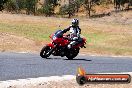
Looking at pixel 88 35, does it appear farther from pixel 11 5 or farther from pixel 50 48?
pixel 11 5

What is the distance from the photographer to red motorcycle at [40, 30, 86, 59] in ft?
66.0

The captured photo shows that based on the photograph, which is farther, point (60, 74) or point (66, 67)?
point (66, 67)

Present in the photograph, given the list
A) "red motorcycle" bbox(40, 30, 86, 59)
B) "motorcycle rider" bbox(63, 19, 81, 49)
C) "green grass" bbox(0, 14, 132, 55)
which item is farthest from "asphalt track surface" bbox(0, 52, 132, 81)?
"green grass" bbox(0, 14, 132, 55)

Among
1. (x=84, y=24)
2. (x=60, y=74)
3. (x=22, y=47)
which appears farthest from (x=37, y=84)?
(x=84, y=24)

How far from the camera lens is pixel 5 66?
52.3 ft

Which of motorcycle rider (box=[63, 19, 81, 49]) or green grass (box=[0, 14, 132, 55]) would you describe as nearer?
motorcycle rider (box=[63, 19, 81, 49])

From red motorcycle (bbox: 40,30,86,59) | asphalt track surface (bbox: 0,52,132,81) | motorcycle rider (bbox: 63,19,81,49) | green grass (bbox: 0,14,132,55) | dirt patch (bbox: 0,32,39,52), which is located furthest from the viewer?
green grass (bbox: 0,14,132,55)

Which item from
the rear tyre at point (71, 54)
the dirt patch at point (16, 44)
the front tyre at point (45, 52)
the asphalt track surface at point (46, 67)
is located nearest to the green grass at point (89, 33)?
the dirt patch at point (16, 44)

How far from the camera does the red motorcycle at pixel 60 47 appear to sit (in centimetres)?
2011

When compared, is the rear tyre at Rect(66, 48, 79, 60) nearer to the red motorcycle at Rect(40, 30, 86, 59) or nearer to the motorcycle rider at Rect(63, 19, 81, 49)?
the red motorcycle at Rect(40, 30, 86, 59)

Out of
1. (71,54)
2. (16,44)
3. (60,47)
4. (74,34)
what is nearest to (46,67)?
(60,47)

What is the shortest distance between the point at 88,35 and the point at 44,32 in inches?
191

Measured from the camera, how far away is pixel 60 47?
67.3 feet

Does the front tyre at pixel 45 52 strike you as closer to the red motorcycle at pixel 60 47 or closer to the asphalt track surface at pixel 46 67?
the red motorcycle at pixel 60 47
